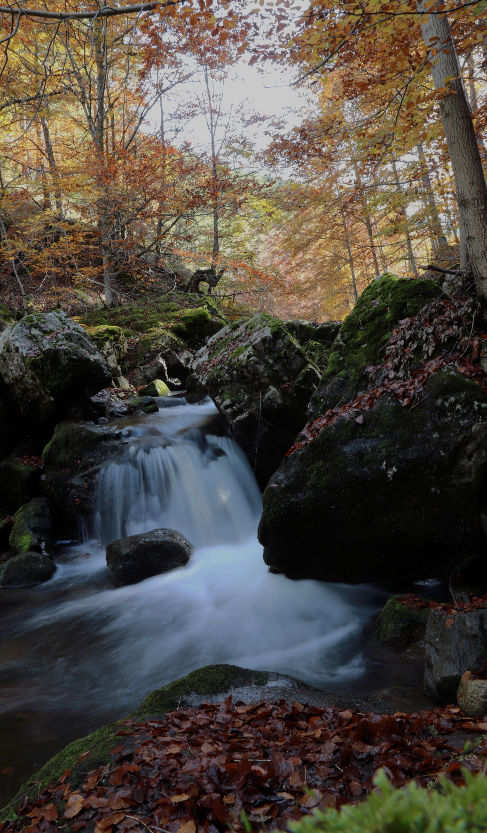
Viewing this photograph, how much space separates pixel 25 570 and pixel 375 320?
24.7 feet

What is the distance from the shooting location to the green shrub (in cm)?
57

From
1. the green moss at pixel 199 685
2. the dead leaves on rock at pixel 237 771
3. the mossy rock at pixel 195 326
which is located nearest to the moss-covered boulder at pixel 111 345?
the mossy rock at pixel 195 326

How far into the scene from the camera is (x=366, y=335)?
7391 mm

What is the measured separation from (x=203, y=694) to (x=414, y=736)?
1.64 metres

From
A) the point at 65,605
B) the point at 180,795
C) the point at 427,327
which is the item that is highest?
the point at 427,327

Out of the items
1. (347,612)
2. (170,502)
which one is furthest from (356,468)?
(170,502)

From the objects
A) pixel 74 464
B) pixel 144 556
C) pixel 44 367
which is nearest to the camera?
pixel 144 556

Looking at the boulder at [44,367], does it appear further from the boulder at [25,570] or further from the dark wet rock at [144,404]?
the boulder at [25,570]

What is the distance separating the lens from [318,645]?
213 inches

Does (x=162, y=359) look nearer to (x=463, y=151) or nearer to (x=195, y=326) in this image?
(x=195, y=326)

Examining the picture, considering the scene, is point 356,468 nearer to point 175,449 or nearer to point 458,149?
point 458,149

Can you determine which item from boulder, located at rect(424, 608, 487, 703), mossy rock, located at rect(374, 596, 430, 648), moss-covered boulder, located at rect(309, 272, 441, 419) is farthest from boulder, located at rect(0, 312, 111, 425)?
boulder, located at rect(424, 608, 487, 703)

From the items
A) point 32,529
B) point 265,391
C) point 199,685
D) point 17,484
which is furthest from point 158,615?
point 17,484

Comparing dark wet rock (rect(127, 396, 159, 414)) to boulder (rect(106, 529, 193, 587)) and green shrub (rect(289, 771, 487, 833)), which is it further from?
green shrub (rect(289, 771, 487, 833))
